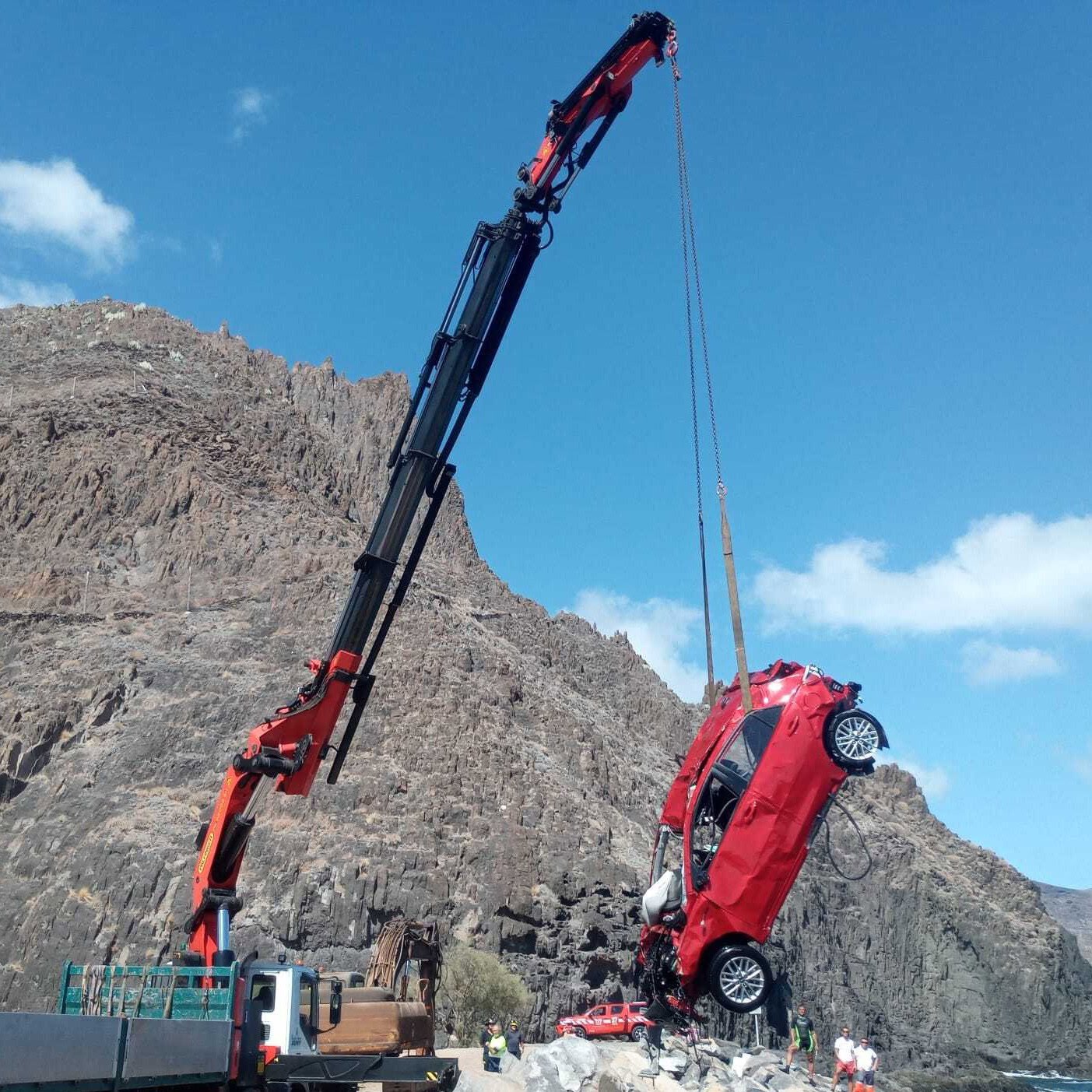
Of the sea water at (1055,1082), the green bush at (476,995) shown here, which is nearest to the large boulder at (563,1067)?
the green bush at (476,995)

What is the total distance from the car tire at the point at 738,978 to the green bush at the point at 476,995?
2578cm

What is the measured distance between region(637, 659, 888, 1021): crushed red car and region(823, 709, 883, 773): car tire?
0.5 inches

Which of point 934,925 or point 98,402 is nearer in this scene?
point 98,402

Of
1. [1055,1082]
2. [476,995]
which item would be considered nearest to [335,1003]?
[476,995]

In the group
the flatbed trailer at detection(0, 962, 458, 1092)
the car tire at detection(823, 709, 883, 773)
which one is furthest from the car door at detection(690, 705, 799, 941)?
the flatbed trailer at detection(0, 962, 458, 1092)

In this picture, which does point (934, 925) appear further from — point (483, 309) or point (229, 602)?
point (483, 309)

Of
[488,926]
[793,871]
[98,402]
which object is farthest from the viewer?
[98,402]

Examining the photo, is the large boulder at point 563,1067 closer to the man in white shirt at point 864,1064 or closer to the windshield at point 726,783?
the man in white shirt at point 864,1064

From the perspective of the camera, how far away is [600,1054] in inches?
881

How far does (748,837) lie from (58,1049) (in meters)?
8.95

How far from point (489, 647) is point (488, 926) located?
88.6ft

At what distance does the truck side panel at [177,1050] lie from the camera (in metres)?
8.59

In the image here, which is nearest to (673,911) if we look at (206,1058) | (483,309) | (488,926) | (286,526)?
(206,1058)

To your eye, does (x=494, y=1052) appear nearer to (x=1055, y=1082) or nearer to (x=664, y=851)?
(x=664, y=851)
